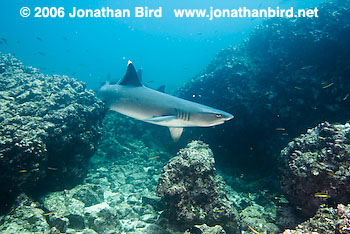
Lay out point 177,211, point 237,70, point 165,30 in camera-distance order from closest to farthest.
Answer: point 177,211 → point 237,70 → point 165,30

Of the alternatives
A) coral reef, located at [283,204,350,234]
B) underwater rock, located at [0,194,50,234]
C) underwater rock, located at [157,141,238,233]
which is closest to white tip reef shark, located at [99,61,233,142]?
underwater rock, located at [157,141,238,233]

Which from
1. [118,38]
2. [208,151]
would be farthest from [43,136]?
[118,38]

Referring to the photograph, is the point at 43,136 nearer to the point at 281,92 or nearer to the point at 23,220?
the point at 23,220

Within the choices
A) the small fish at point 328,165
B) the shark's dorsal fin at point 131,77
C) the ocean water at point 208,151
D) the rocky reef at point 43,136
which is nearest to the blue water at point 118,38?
the ocean water at point 208,151

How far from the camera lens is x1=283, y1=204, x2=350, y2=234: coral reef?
2.34m

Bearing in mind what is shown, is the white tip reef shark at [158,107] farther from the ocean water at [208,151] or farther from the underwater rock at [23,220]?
the underwater rock at [23,220]

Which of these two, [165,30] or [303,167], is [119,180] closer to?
[303,167]

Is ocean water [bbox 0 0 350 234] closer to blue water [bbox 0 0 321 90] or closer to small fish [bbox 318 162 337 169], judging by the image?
small fish [bbox 318 162 337 169]

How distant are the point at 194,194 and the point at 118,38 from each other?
159 metres

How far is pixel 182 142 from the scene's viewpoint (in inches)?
373

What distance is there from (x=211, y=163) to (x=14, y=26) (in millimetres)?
146658

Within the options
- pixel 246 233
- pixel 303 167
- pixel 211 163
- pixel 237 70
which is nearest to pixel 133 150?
pixel 211 163

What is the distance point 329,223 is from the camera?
2500 millimetres

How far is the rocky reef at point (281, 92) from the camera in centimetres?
830
